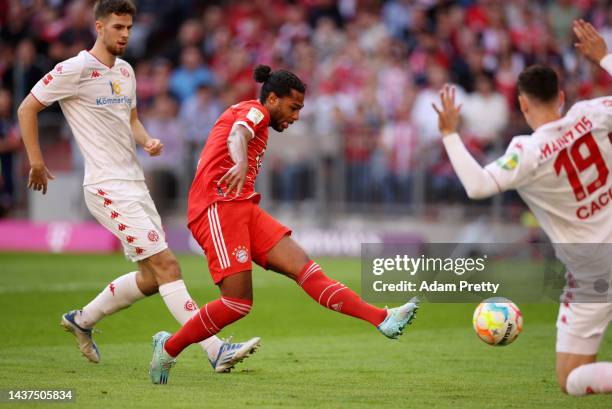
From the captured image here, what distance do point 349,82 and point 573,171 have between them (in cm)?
1453

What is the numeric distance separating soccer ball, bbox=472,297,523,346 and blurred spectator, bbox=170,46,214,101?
1504cm

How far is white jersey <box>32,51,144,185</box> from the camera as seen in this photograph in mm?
9078

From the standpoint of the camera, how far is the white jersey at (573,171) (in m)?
6.98

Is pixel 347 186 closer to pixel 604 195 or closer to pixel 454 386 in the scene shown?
pixel 454 386

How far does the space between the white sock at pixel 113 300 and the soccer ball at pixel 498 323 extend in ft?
9.14

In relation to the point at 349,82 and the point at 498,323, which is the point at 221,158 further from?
the point at 349,82

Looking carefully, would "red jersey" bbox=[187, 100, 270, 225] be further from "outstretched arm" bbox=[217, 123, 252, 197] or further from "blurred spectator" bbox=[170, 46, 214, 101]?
"blurred spectator" bbox=[170, 46, 214, 101]

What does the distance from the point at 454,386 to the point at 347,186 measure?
41.1 feet

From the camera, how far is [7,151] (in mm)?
21812

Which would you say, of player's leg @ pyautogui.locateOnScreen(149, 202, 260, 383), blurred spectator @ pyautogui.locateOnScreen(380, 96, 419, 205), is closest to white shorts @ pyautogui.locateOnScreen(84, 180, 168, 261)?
player's leg @ pyautogui.locateOnScreen(149, 202, 260, 383)

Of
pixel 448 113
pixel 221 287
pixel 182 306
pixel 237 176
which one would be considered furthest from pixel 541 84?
pixel 182 306

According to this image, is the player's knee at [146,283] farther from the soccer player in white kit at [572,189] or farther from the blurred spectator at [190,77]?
the blurred spectator at [190,77]

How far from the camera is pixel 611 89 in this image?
18828 mm

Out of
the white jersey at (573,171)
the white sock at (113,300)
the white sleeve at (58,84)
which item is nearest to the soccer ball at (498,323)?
the white jersey at (573,171)
